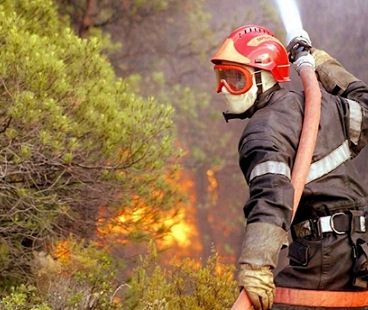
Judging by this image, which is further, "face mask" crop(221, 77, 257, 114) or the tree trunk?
the tree trunk

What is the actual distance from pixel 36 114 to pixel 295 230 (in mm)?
2575

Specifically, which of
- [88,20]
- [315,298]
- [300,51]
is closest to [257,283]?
[315,298]

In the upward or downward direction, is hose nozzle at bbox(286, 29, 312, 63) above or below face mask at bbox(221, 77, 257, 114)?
above

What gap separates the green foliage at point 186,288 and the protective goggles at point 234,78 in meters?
2.51

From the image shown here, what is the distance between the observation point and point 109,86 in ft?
20.3

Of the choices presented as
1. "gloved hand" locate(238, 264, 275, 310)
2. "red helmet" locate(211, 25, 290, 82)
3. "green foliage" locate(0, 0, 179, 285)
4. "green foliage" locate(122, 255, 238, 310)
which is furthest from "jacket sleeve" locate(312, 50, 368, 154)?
"green foliage" locate(122, 255, 238, 310)

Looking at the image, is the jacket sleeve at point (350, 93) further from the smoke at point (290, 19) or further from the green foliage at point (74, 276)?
the green foliage at point (74, 276)

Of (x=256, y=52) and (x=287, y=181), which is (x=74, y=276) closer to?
(x=256, y=52)

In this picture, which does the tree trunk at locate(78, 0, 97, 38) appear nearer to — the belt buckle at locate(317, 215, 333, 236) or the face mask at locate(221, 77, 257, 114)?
the face mask at locate(221, 77, 257, 114)

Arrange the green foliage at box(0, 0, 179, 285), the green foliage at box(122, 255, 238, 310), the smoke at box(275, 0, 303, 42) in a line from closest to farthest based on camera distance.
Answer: the smoke at box(275, 0, 303, 42)
the green foliage at box(0, 0, 179, 285)
the green foliage at box(122, 255, 238, 310)

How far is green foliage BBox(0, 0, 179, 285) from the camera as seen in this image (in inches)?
204

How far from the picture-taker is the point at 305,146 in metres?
2.94

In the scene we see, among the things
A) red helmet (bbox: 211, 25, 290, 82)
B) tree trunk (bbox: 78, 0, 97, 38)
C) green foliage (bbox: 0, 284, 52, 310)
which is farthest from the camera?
tree trunk (bbox: 78, 0, 97, 38)

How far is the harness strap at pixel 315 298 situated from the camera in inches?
120
